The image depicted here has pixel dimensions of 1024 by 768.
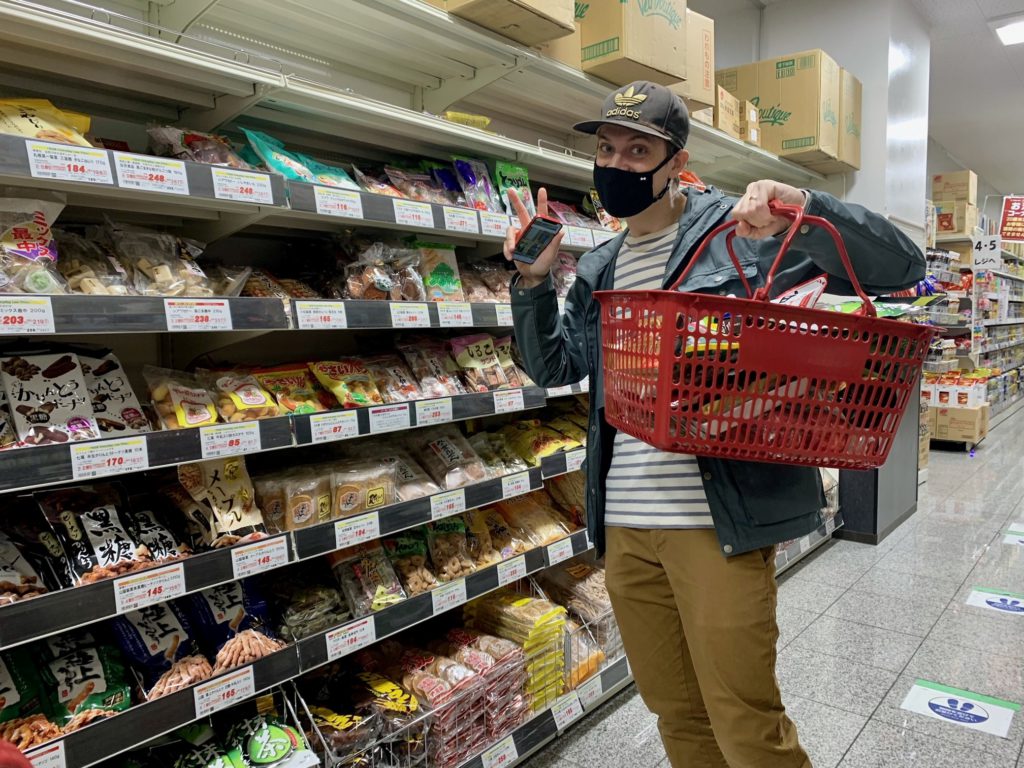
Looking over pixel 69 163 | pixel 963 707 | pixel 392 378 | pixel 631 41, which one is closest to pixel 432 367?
pixel 392 378

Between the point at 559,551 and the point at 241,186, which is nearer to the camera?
the point at 241,186

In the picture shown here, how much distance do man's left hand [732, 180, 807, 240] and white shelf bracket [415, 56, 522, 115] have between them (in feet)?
4.63

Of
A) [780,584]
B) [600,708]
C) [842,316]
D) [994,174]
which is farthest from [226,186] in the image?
[994,174]

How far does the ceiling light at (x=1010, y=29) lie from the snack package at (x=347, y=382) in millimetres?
6660

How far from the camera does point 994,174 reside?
14148 millimetres

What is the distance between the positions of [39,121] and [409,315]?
92cm

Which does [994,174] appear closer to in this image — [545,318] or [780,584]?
[780,584]

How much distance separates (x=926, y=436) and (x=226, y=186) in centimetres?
637

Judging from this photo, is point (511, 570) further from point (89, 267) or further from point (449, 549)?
point (89, 267)

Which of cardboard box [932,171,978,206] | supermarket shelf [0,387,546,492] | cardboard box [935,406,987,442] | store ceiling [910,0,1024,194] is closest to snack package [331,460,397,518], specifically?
supermarket shelf [0,387,546,492]

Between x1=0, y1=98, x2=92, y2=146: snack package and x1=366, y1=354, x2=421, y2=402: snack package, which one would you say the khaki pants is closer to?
x1=366, y1=354, x2=421, y2=402: snack package

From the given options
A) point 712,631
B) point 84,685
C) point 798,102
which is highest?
point 798,102

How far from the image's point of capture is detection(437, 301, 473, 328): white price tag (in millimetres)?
2074

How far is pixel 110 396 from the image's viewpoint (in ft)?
A: 5.20
